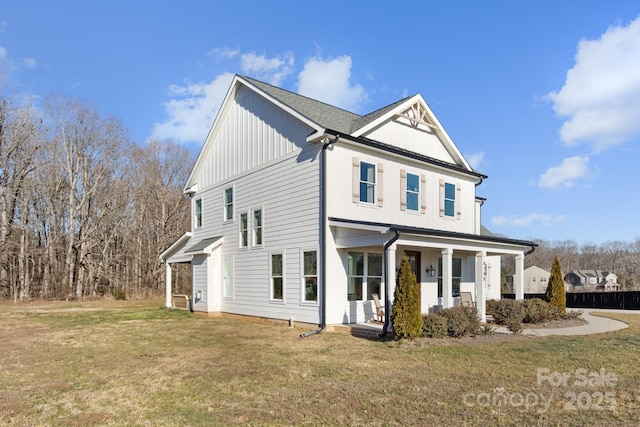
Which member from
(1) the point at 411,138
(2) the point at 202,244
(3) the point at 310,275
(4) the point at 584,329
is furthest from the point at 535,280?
(3) the point at 310,275

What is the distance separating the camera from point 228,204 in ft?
57.7

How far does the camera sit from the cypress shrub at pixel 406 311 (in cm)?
1020

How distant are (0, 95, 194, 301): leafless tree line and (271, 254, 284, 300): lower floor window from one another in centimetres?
1992

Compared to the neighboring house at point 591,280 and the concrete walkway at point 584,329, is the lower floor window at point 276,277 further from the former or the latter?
the neighboring house at point 591,280

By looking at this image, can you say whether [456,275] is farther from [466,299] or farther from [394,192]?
[394,192]

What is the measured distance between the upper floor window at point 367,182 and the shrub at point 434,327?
4.44 metres

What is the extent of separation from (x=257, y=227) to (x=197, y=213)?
17.2 ft

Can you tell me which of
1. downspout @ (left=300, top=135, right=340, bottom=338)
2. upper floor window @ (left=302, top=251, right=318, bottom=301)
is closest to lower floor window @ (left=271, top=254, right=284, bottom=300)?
upper floor window @ (left=302, top=251, right=318, bottom=301)

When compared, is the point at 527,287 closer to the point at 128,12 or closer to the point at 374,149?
the point at 374,149

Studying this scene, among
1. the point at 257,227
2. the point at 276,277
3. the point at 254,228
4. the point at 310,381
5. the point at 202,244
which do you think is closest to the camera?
the point at 310,381

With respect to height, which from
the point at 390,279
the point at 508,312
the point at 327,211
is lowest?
the point at 508,312

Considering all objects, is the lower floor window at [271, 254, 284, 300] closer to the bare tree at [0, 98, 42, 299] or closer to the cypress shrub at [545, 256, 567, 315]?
the cypress shrub at [545, 256, 567, 315]

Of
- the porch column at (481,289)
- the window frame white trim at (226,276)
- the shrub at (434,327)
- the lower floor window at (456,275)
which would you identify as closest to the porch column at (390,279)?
the shrub at (434,327)

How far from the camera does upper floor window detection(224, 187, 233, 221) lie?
687 inches
